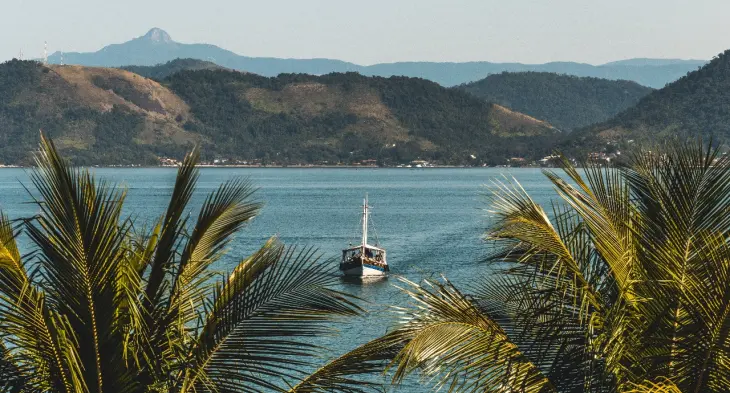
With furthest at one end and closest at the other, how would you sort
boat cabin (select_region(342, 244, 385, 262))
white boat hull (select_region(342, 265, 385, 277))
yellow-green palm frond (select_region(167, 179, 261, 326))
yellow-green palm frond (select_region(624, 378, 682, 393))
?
1. boat cabin (select_region(342, 244, 385, 262))
2. white boat hull (select_region(342, 265, 385, 277))
3. yellow-green palm frond (select_region(167, 179, 261, 326))
4. yellow-green palm frond (select_region(624, 378, 682, 393))

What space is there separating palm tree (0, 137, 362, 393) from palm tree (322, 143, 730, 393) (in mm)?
553

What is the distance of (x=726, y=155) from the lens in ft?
28.7

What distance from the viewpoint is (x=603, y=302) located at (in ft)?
26.6

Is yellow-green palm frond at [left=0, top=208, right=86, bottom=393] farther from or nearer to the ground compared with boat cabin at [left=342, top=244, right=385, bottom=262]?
farther from the ground

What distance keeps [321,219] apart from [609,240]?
92.0m

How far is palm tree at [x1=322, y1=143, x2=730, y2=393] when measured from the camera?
7.50m

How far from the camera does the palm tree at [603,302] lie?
7.50 meters

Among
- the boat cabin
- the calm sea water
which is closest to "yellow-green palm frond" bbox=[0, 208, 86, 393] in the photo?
the calm sea water

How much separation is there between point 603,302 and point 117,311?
3.19 m

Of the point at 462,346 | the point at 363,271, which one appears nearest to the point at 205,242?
the point at 462,346

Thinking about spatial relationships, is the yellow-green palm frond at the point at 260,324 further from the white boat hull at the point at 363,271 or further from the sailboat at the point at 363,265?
A: the white boat hull at the point at 363,271

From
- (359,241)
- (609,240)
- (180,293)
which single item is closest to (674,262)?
(609,240)

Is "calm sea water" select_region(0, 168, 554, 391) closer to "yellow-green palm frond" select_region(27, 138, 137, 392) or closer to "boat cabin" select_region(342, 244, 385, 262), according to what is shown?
"boat cabin" select_region(342, 244, 385, 262)

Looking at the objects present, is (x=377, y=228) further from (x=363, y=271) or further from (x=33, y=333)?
(x=33, y=333)
